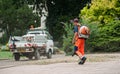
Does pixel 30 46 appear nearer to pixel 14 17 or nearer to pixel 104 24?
pixel 104 24

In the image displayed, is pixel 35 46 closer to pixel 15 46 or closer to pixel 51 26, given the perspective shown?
pixel 15 46

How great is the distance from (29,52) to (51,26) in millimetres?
22909

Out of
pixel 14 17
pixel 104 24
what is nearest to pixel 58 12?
pixel 14 17

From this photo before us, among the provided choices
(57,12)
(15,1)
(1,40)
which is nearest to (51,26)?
(57,12)

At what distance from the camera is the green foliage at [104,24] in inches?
1132

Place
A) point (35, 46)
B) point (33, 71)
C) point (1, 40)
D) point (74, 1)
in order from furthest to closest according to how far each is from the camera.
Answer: point (1, 40), point (74, 1), point (35, 46), point (33, 71)

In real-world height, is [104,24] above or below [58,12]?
below

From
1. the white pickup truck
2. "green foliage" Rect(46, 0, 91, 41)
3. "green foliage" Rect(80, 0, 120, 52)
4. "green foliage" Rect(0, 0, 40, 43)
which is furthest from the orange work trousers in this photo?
"green foliage" Rect(0, 0, 40, 43)

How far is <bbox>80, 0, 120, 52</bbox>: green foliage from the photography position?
2875 cm

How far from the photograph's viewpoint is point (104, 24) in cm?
3097

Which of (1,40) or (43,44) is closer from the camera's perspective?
(43,44)

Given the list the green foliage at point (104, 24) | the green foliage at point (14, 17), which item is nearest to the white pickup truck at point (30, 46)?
the green foliage at point (104, 24)

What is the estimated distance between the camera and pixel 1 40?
58531 mm

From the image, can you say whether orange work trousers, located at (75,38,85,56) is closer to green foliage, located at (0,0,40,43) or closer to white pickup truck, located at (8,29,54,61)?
white pickup truck, located at (8,29,54,61)
